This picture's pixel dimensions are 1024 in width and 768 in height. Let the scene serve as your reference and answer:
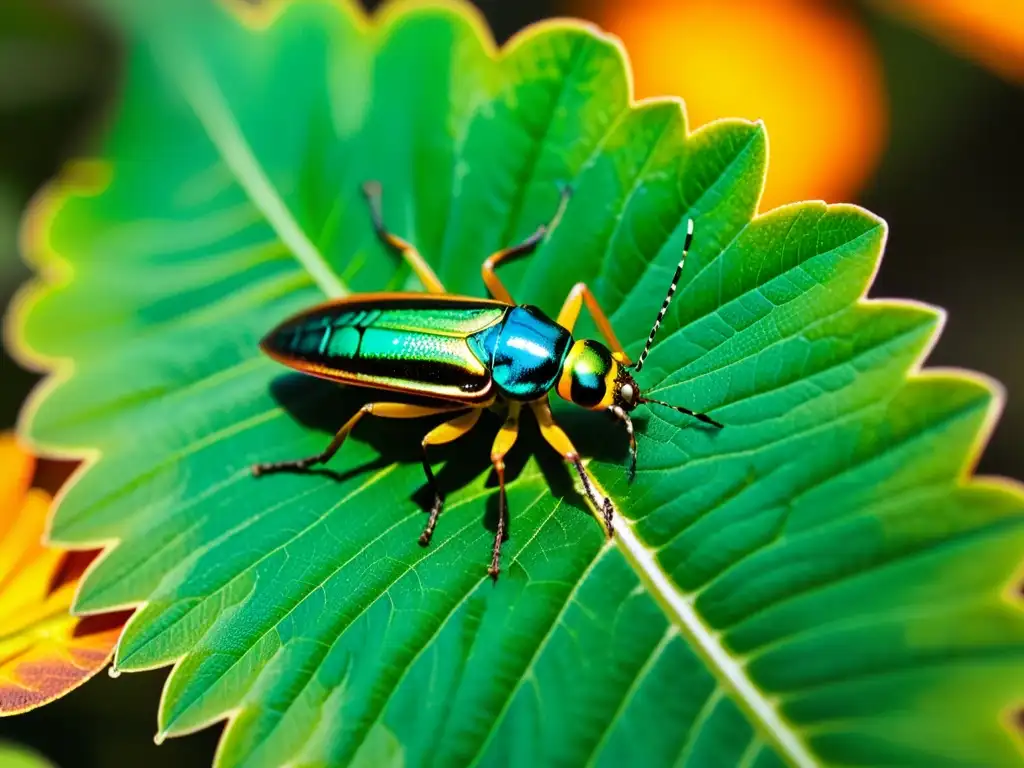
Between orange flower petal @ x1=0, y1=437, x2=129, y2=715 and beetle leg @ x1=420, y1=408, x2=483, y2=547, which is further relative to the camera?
beetle leg @ x1=420, y1=408, x2=483, y2=547

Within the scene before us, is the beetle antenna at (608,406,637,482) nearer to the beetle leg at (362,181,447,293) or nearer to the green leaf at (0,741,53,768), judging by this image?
the beetle leg at (362,181,447,293)

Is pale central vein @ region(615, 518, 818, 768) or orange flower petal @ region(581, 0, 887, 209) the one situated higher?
orange flower petal @ region(581, 0, 887, 209)

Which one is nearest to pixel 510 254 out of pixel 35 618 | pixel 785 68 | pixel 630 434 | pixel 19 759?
pixel 630 434

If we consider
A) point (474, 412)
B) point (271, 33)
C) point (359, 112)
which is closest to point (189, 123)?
point (271, 33)

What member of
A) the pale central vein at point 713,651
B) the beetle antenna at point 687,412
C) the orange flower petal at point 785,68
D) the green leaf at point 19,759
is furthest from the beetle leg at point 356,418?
the orange flower petal at point 785,68

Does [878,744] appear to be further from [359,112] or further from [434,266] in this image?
[359,112]

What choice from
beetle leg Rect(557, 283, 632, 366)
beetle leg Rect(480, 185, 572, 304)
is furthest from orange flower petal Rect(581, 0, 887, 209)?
beetle leg Rect(557, 283, 632, 366)

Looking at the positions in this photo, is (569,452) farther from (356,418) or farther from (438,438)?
(356,418)
